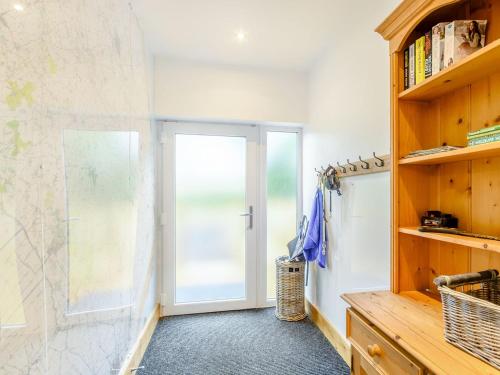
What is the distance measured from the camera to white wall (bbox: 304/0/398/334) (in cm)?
160

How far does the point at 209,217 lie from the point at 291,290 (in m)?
1.17

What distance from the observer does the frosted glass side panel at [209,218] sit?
2758 mm

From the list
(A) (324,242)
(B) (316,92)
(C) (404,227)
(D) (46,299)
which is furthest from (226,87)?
(D) (46,299)

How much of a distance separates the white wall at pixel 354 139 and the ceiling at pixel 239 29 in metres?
0.19

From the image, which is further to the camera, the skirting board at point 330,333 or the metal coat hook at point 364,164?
the skirting board at point 330,333

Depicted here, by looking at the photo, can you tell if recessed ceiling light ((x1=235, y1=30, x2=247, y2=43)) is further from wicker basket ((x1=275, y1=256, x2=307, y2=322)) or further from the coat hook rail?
wicker basket ((x1=275, y1=256, x2=307, y2=322))

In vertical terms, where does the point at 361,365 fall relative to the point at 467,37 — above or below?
below

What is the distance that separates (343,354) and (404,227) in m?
1.30

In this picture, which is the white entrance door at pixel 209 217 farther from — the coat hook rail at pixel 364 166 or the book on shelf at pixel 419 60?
the book on shelf at pixel 419 60

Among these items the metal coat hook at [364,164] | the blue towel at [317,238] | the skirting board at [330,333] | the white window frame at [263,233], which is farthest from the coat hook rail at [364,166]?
the skirting board at [330,333]

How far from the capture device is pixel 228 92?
2.64 m

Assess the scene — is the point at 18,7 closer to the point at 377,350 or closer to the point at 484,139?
the point at 484,139

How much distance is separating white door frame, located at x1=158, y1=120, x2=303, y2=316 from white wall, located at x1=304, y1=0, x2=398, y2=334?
0.62 m

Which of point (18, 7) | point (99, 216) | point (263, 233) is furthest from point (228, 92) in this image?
point (18, 7)
